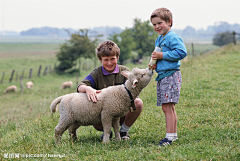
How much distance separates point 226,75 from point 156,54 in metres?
7.40

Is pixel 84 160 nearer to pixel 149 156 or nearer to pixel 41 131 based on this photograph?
pixel 149 156

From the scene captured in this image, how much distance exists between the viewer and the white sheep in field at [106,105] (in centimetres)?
407

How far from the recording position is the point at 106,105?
13.4ft

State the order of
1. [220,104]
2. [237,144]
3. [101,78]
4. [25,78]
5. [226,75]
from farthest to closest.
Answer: [25,78]
[226,75]
[220,104]
[101,78]
[237,144]

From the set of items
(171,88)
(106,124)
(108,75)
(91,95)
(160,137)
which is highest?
(108,75)

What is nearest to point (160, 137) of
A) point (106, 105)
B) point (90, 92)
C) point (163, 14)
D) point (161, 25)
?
point (106, 105)

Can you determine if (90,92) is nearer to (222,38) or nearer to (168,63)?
(168,63)

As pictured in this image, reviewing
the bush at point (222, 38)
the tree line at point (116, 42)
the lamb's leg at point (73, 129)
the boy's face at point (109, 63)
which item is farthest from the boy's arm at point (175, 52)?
the bush at point (222, 38)

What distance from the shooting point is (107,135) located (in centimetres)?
414

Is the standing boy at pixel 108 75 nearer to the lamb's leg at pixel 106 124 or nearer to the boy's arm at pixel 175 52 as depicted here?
the lamb's leg at pixel 106 124

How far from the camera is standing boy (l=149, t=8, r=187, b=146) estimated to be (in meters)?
3.86

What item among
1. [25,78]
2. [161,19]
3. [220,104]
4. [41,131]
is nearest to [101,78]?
[161,19]

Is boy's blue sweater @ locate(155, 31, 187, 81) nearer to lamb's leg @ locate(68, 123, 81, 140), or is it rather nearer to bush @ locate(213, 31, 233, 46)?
lamb's leg @ locate(68, 123, 81, 140)

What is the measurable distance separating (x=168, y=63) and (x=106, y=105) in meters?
1.24
